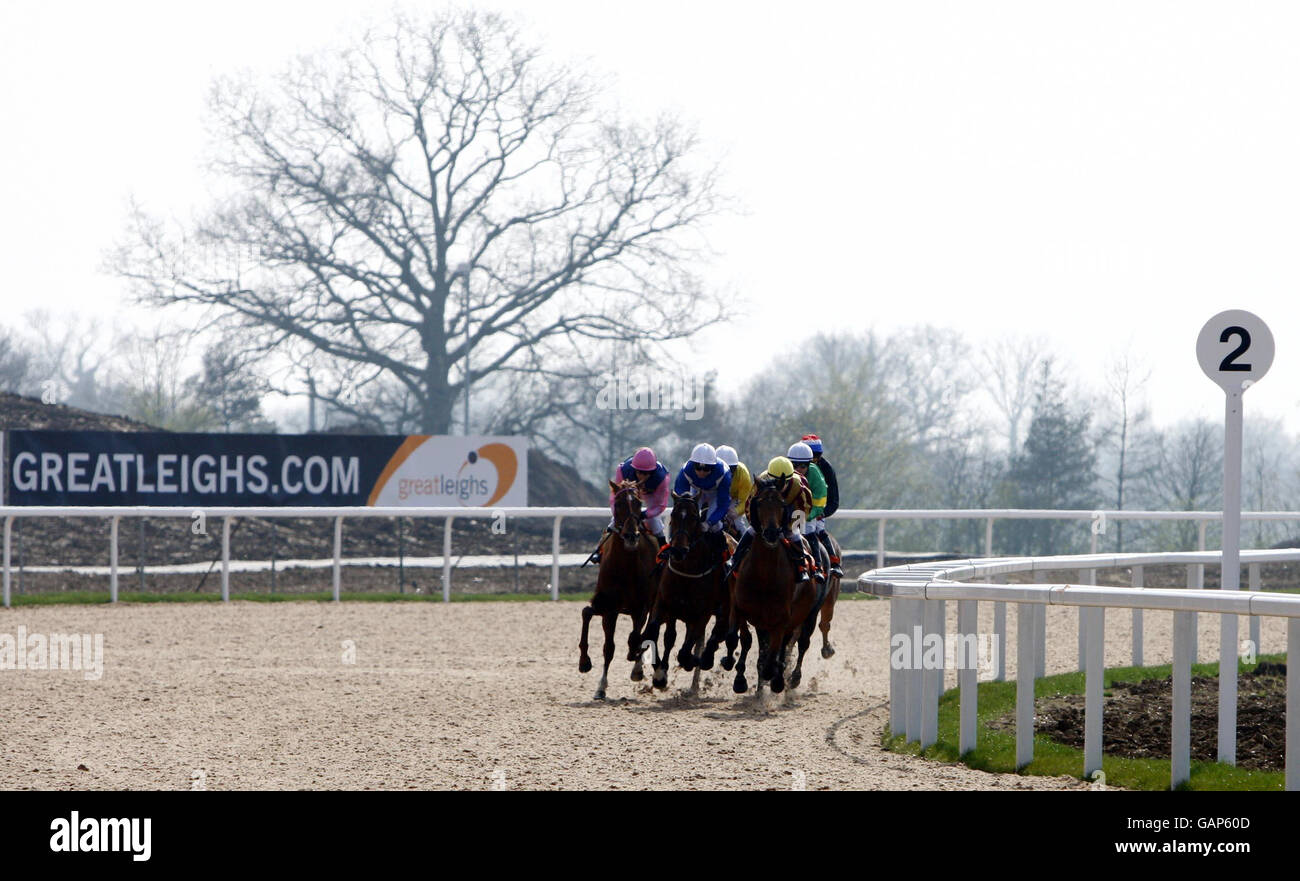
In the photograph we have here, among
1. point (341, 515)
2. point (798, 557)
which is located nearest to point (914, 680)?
point (798, 557)

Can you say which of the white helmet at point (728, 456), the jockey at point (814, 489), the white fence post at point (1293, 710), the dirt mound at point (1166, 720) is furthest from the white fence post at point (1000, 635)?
the white fence post at point (1293, 710)

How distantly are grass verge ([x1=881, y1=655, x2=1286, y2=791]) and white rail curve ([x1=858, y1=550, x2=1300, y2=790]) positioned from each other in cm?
7

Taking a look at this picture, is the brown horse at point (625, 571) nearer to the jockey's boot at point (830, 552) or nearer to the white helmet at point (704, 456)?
the white helmet at point (704, 456)

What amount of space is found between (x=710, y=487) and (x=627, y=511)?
1.83 feet

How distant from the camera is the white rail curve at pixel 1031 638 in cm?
559

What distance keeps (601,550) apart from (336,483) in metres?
10.6

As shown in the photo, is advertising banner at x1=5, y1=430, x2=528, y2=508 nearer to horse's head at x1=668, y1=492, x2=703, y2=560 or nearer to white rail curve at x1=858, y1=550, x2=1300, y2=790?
horse's head at x1=668, y1=492, x2=703, y2=560

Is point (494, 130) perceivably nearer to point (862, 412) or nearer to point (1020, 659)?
point (862, 412)

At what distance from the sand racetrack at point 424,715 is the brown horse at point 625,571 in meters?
0.52

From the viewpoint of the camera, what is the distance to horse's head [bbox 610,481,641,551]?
9039mm

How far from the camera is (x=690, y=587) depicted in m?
9.07

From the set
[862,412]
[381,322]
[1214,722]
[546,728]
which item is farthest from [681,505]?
[862,412]

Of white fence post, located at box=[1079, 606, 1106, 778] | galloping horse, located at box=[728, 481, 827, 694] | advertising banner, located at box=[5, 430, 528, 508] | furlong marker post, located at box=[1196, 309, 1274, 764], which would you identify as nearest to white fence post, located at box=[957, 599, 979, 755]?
white fence post, located at box=[1079, 606, 1106, 778]

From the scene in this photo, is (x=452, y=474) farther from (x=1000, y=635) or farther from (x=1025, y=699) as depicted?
(x=1025, y=699)
